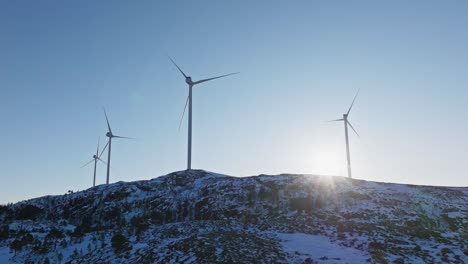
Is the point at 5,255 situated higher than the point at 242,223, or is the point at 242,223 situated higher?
the point at 242,223

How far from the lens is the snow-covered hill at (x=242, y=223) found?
15.7m

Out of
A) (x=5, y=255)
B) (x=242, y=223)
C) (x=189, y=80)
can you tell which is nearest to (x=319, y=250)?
(x=242, y=223)

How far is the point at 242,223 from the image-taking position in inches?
890

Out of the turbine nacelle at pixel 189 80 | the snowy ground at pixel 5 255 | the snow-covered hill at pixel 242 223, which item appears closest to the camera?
the snow-covered hill at pixel 242 223

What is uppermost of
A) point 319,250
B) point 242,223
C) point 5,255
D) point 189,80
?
point 189,80

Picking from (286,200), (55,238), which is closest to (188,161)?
(286,200)

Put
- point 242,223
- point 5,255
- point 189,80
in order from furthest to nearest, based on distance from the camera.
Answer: point 189,80, point 242,223, point 5,255

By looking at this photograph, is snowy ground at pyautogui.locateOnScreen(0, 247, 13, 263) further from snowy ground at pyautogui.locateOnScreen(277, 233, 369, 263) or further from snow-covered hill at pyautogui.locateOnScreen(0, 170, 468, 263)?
snowy ground at pyautogui.locateOnScreen(277, 233, 369, 263)

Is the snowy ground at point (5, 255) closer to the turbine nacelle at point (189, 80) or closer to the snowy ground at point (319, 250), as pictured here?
the snowy ground at point (319, 250)

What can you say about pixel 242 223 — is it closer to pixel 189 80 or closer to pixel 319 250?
pixel 319 250

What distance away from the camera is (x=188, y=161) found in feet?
152

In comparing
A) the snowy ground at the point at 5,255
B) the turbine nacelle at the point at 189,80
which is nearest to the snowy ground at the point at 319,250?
the snowy ground at the point at 5,255

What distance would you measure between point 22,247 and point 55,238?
7.34 ft

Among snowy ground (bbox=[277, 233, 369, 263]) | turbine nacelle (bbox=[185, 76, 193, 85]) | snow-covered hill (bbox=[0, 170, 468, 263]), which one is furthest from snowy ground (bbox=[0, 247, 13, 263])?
turbine nacelle (bbox=[185, 76, 193, 85])
